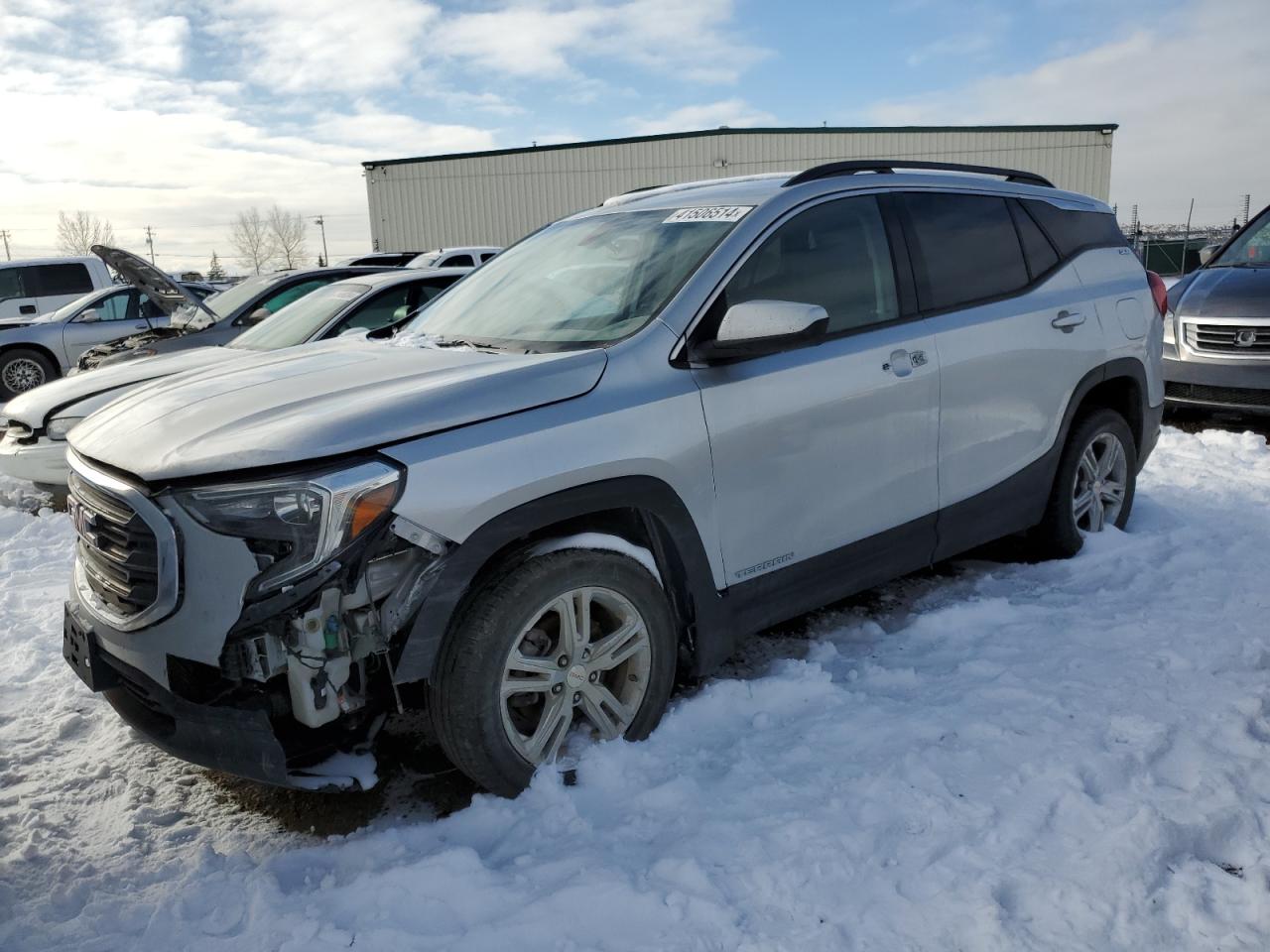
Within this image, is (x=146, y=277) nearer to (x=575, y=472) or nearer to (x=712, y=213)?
(x=712, y=213)

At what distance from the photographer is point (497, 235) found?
34.5 meters

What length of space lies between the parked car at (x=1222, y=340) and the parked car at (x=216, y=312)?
6.72 m

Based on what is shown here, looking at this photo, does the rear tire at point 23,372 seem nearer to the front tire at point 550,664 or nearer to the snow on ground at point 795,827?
the snow on ground at point 795,827

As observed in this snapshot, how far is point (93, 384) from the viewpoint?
6719mm

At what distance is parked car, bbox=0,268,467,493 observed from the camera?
6.32m

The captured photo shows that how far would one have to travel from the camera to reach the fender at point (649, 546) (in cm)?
254

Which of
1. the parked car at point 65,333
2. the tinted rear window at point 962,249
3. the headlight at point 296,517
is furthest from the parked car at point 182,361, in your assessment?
the parked car at point 65,333

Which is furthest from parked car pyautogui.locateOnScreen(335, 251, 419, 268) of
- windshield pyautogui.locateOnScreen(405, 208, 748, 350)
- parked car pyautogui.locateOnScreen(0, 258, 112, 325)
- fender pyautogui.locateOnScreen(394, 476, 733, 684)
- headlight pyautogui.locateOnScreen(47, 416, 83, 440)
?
fender pyautogui.locateOnScreen(394, 476, 733, 684)

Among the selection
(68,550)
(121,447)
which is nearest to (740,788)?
(121,447)

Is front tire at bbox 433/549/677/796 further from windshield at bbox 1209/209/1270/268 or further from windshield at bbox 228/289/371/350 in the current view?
windshield at bbox 1209/209/1270/268

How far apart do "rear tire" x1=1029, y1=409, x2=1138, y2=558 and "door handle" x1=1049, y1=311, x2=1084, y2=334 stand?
480 millimetres

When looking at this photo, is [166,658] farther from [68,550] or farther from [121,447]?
[68,550]

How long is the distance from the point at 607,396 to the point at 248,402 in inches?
41.1

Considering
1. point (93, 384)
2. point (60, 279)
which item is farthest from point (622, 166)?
point (93, 384)
